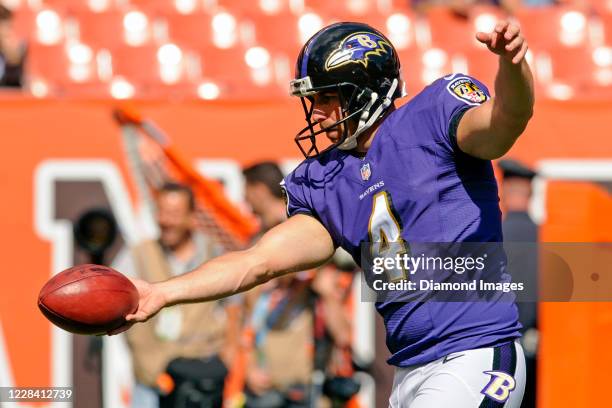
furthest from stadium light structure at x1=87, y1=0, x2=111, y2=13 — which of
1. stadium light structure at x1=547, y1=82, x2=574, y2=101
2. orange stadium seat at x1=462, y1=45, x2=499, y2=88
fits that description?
stadium light structure at x1=547, y1=82, x2=574, y2=101

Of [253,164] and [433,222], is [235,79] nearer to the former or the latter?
[253,164]

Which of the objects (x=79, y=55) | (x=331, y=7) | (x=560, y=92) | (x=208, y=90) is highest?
(x=331, y=7)

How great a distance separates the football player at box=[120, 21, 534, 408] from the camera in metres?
3.36

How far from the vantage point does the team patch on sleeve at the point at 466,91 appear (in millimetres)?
3381

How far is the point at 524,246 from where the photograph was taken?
18.2 ft

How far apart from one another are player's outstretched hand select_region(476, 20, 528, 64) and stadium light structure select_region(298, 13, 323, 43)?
5.81m

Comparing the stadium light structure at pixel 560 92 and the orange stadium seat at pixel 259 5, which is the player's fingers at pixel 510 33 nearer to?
the stadium light structure at pixel 560 92

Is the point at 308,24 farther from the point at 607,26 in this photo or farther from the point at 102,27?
the point at 607,26

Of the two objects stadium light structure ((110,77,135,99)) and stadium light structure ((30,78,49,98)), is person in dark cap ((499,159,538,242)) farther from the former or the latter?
stadium light structure ((30,78,49,98))

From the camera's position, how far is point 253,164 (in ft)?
20.6

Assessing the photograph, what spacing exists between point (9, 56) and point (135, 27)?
1639mm

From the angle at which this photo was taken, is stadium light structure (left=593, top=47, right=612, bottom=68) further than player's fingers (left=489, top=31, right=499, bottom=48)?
Yes

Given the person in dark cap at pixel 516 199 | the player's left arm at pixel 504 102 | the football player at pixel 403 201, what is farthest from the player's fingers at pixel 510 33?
the person in dark cap at pixel 516 199

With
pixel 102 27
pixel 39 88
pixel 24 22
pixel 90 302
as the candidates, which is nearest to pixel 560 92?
pixel 39 88
